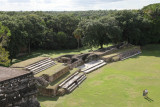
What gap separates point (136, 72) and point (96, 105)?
27.1ft

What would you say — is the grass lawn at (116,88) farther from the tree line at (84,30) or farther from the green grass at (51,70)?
the tree line at (84,30)

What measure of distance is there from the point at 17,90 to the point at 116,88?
9.94 m

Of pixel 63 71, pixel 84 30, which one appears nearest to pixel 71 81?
pixel 63 71

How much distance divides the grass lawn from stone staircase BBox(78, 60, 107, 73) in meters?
0.62

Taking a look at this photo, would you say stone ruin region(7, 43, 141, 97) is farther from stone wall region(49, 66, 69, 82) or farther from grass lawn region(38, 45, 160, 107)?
grass lawn region(38, 45, 160, 107)

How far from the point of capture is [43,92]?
12555 millimetres

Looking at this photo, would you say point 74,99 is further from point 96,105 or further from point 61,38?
point 61,38

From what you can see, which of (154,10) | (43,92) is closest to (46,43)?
(154,10)

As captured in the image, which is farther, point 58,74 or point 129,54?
point 129,54

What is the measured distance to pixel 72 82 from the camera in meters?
14.2

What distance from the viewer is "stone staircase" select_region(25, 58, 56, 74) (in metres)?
13.9

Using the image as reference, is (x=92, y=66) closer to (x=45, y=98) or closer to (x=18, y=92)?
(x=45, y=98)

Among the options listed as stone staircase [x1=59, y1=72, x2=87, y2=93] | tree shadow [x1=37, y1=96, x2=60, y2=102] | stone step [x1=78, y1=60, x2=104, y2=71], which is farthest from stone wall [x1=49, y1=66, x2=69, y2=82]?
stone step [x1=78, y1=60, x2=104, y2=71]

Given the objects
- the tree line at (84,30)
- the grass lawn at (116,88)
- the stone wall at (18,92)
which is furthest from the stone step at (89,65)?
the stone wall at (18,92)
